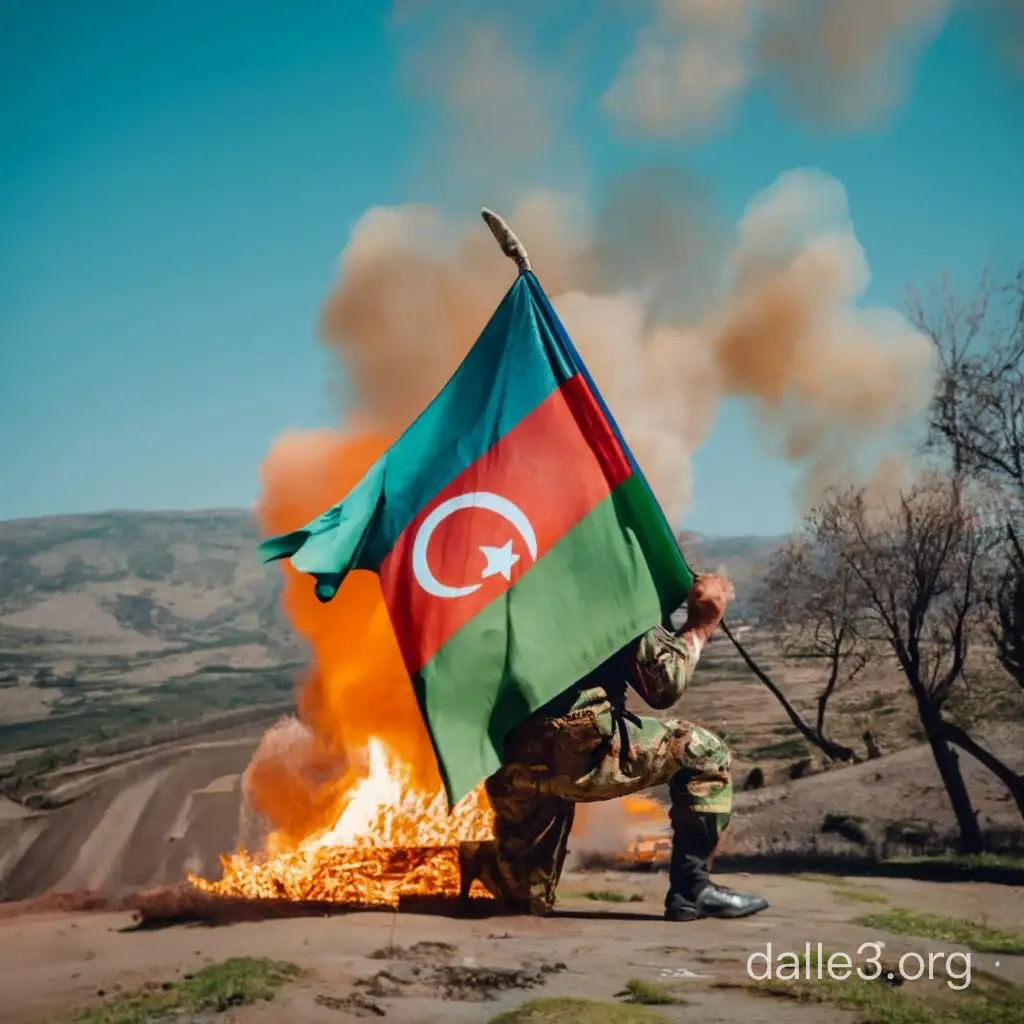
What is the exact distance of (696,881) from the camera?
6.18 m

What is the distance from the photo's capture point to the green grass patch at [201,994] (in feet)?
14.6

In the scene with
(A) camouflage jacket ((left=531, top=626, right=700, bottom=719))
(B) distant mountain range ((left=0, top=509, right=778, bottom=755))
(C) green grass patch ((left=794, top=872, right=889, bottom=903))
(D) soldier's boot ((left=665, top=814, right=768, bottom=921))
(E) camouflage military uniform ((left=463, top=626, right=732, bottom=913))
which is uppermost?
(B) distant mountain range ((left=0, top=509, right=778, bottom=755))

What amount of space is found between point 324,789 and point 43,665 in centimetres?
3154

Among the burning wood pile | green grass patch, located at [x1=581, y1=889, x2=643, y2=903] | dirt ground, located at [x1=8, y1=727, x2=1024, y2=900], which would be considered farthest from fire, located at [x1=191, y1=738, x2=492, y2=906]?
dirt ground, located at [x1=8, y1=727, x2=1024, y2=900]

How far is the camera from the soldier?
5.81 metres

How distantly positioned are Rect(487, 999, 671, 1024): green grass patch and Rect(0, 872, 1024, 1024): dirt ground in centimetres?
9

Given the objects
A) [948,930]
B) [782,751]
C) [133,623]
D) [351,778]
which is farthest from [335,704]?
[133,623]

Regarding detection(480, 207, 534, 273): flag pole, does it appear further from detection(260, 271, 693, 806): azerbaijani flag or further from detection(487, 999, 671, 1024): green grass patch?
detection(487, 999, 671, 1024): green grass patch

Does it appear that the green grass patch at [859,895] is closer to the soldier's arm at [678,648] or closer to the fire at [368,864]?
the soldier's arm at [678,648]

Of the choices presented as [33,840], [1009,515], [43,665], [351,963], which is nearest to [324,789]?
[351,963]

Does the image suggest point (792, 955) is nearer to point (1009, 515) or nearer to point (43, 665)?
point (1009, 515)

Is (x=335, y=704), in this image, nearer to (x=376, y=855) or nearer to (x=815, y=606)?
(x=376, y=855)

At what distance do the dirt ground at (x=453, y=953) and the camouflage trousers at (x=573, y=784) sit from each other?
29 cm

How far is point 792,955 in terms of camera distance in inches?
211
